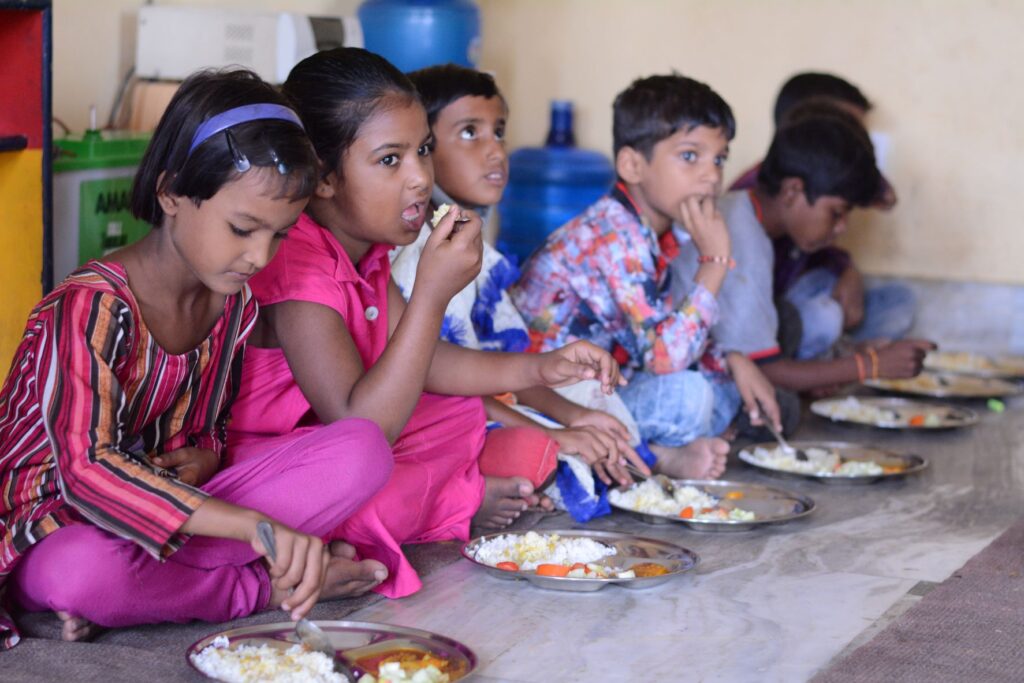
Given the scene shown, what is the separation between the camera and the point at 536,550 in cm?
246

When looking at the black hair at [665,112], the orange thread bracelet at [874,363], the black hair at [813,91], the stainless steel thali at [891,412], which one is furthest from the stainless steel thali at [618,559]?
the black hair at [813,91]

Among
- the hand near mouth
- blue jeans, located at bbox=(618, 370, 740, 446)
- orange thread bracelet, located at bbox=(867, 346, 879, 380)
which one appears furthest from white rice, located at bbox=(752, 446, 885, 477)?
the hand near mouth

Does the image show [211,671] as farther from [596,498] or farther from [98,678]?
[596,498]

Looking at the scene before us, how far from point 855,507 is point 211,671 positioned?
5.53 feet

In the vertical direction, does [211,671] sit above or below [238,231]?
below

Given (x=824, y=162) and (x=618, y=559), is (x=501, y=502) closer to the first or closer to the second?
(x=618, y=559)

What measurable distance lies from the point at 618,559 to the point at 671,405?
2.78ft

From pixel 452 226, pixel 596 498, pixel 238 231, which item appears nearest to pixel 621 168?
pixel 596 498

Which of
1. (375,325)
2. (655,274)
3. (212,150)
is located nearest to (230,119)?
(212,150)

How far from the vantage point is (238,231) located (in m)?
2.04

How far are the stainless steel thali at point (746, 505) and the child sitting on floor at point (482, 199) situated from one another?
13 cm

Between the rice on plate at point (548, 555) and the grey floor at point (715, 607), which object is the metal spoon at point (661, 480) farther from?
the rice on plate at point (548, 555)

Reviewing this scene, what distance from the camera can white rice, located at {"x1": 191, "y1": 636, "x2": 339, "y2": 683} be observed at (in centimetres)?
181

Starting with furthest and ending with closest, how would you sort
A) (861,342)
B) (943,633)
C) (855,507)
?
(861,342)
(855,507)
(943,633)
